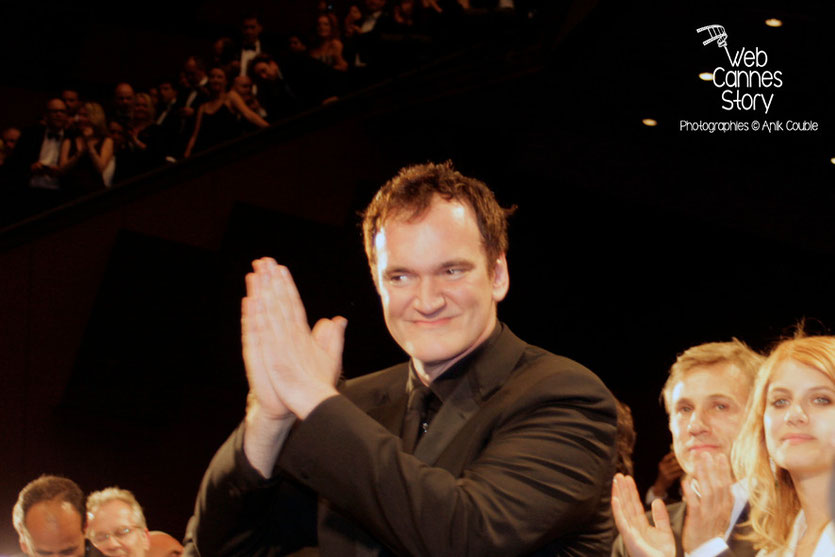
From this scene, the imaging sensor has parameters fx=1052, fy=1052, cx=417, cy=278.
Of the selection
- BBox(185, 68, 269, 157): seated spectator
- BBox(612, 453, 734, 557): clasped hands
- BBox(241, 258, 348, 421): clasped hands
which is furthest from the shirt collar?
BBox(185, 68, 269, 157): seated spectator

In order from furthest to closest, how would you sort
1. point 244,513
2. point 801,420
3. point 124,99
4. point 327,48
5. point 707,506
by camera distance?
point 327,48, point 124,99, point 707,506, point 801,420, point 244,513

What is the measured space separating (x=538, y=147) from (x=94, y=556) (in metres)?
5.13

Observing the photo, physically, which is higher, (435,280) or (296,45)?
(296,45)

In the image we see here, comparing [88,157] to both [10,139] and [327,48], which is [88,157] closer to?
[10,139]

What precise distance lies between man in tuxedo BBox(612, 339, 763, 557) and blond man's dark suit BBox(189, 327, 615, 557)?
71 cm

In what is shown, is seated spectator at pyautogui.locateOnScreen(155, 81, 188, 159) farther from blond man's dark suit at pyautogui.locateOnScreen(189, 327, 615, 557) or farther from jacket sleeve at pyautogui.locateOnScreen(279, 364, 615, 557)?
jacket sleeve at pyautogui.locateOnScreen(279, 364, 615, 557)

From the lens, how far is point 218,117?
24.5 feet

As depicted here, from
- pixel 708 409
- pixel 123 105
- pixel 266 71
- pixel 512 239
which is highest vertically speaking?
pixel 266 71

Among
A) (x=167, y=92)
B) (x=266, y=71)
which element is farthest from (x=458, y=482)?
(x=167, y=92)

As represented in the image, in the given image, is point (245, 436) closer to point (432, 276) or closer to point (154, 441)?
point (432, 276)

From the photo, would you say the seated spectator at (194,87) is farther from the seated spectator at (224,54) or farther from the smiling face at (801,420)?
the smiling face at (801,420)

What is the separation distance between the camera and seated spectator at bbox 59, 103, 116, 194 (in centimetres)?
717

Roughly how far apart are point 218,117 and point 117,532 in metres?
3.96

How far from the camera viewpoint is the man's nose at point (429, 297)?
1458mm
